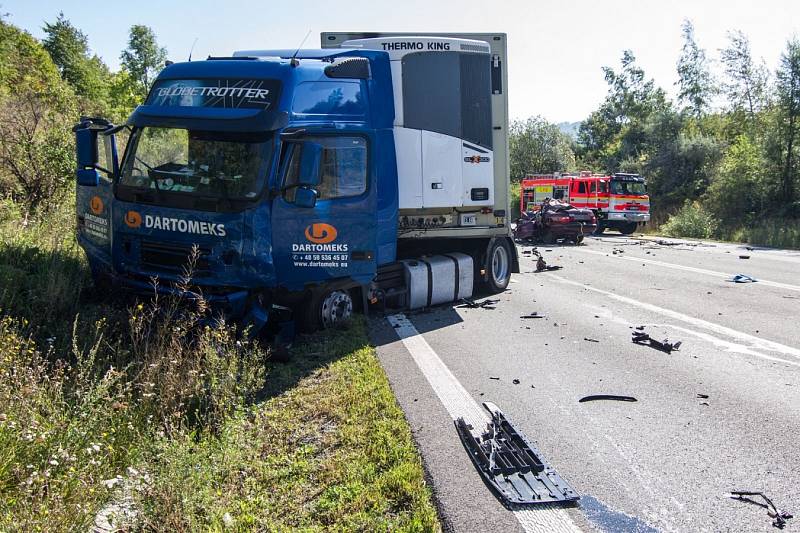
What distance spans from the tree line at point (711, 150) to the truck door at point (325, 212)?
25.0m

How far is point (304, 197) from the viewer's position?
6.74 meters

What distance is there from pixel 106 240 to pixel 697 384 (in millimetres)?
6326

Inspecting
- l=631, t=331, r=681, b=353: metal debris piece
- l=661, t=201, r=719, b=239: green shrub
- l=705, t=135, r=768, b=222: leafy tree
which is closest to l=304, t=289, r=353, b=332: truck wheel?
l=631, t=331, r=681, b=353: metal debris piece

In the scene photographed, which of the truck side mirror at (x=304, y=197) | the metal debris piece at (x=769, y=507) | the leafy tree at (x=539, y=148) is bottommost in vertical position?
the metal debris piece at (x=769, y=507)

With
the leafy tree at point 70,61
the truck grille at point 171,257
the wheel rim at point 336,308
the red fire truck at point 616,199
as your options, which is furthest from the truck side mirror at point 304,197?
the leafy tree at point 70,61

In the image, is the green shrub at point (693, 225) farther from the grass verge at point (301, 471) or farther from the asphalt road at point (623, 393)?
the grass verge at point (301, 471)

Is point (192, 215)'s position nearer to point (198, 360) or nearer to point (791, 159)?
point (198, 360)

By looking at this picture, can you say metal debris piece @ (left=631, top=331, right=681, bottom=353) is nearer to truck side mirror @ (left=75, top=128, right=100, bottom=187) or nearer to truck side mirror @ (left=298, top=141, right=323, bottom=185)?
truck side mirror @ (left=298, top=141, right=323, bottom=185)

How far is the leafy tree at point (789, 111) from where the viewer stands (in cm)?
2692

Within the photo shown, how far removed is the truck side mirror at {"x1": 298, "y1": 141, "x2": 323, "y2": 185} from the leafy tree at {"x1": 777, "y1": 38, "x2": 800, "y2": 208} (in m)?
27.1

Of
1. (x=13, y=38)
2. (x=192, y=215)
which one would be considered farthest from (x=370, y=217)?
(x=13, y=38)

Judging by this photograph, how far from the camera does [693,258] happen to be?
56.4ft

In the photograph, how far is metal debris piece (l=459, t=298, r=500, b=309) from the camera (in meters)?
10.4

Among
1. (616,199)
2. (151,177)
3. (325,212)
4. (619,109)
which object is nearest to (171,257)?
(151,177)
